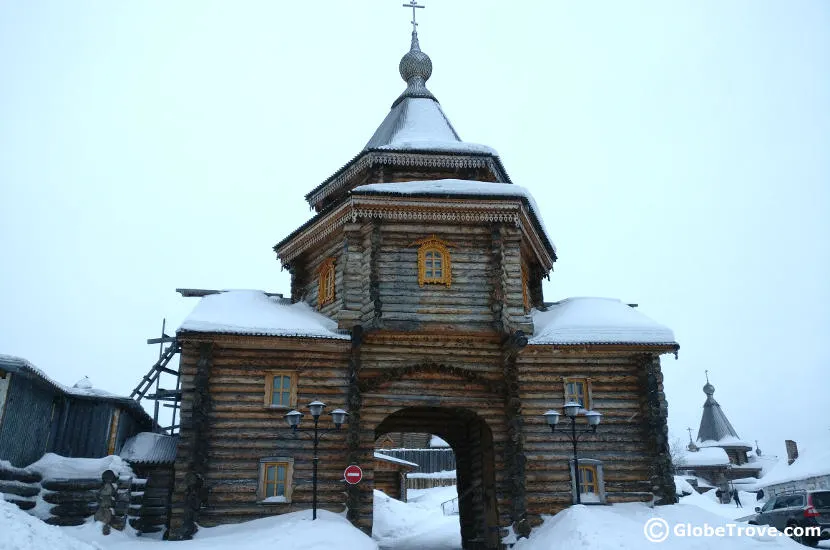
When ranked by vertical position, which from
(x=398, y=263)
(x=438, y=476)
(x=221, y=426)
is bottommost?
(x=438, y=476)

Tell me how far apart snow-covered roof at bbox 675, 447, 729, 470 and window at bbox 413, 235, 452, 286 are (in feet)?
167

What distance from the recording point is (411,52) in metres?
28.9

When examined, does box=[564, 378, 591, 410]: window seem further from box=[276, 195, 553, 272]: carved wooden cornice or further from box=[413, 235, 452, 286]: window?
box=[276, 195, 553, 272]: carved wooden cornice

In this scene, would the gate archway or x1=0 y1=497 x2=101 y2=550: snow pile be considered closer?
x1=0 y1=497 x2=101 y2=550: snow pile

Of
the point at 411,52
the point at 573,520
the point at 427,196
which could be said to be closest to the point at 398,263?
the point at 427,196

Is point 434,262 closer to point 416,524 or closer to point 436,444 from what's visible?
point 416,524

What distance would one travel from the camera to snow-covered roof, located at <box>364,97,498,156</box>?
74.4 feet

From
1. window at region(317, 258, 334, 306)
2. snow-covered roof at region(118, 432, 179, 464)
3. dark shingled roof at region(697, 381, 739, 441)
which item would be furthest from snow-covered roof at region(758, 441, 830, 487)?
snow-covered roof at region(118, 432, 179, 464)

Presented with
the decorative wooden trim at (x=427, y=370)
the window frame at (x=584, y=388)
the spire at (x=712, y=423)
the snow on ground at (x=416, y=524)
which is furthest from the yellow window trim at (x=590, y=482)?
the spire at (x=712, y=423)

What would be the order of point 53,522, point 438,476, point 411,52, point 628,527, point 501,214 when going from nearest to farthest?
point 628,527 < point 53,522 < point 501,214 < point 411,52 < point 438,476

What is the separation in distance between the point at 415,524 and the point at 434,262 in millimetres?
16914

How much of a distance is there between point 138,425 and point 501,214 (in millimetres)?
15466

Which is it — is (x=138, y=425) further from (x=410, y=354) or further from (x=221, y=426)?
(x=410, y=354)

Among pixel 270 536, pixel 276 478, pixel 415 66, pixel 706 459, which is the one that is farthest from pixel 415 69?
pixel 706 459
